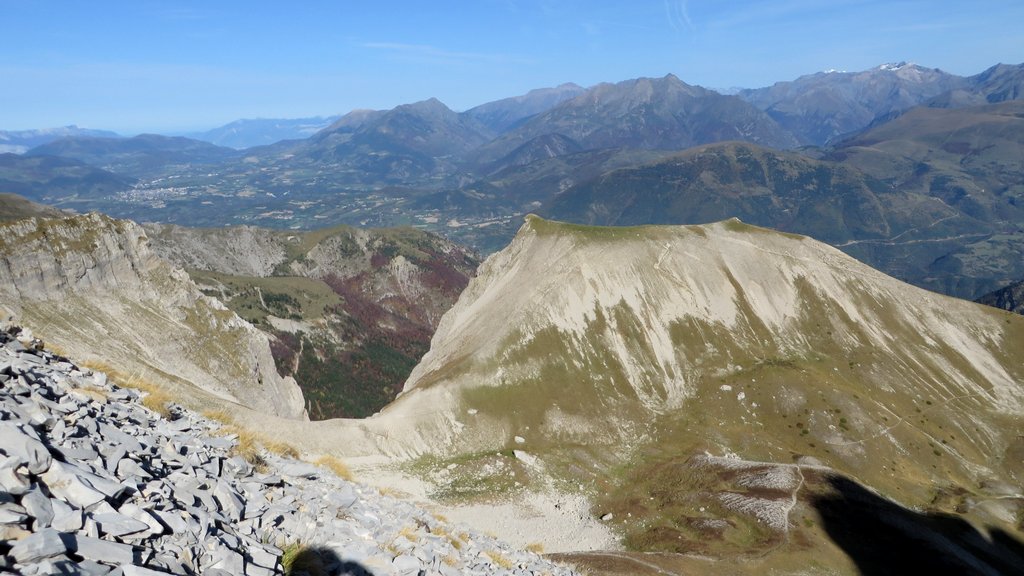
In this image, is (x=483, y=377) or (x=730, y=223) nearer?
(x=483, y=377)

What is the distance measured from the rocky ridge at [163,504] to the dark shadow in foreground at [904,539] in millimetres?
55573

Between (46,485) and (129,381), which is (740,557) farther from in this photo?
(46,485)

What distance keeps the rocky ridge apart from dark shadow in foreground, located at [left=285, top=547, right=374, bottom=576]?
0.17 feet

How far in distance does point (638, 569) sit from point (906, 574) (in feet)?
103

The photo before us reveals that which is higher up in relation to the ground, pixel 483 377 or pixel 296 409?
pixel 483 377

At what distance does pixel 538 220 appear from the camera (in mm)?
152625

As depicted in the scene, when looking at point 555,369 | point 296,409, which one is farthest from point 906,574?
point 296,409

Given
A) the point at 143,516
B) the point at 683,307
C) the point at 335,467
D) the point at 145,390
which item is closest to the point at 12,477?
the point at 143,516

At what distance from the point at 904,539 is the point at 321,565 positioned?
246 feet

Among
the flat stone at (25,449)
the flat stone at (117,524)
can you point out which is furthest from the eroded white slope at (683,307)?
the flat stone at (117,524)

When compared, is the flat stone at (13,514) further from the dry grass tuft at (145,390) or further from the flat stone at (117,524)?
the dry grass tuft at (145,390)

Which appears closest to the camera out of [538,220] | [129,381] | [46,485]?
[46,485]

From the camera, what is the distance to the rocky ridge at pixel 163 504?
11.3 m

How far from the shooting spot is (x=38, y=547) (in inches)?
397
